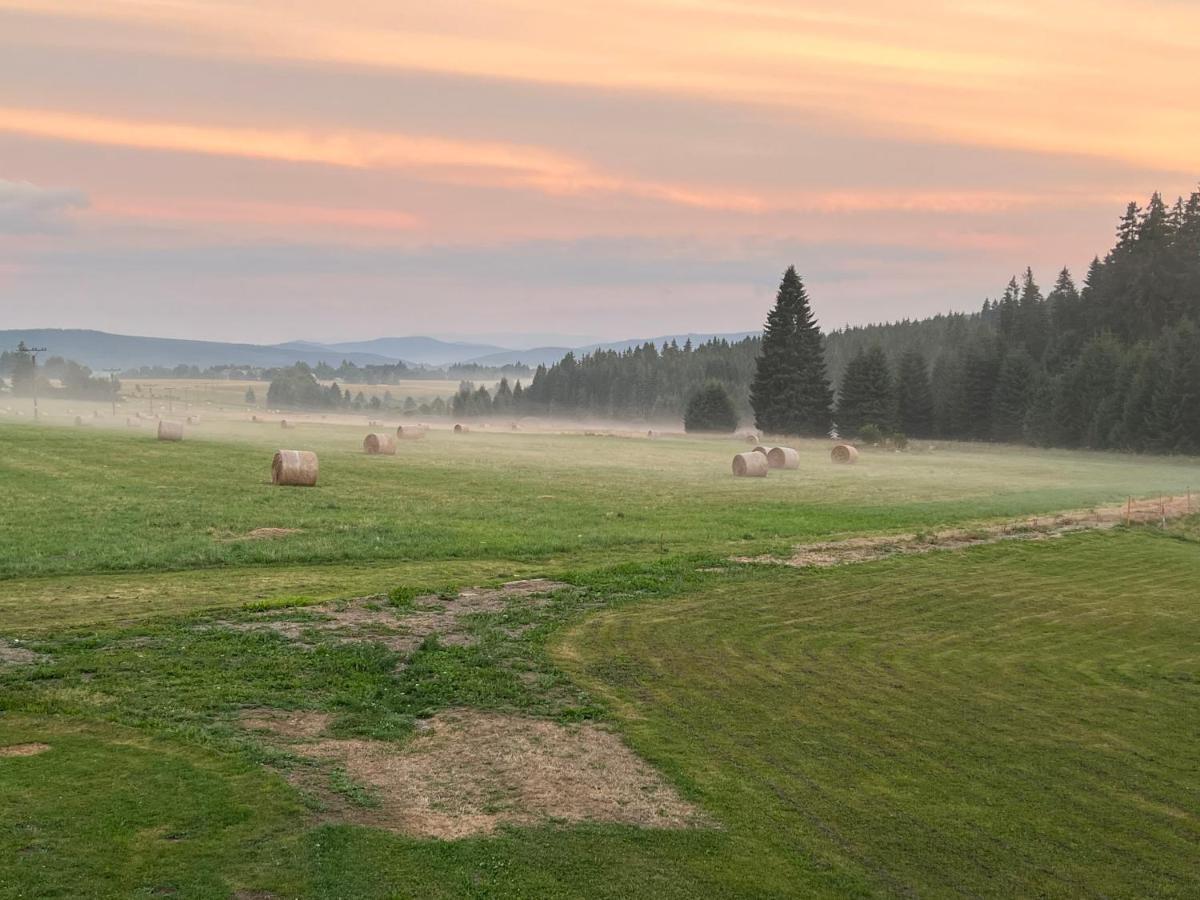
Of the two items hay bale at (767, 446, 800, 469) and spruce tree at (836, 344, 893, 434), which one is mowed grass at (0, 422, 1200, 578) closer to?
hay bale at (767, 446, 800, 469)

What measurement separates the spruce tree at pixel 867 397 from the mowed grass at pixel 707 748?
309 ft

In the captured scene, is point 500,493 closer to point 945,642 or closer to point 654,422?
point 945,642

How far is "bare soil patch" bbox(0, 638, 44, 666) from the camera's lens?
14.9 meters

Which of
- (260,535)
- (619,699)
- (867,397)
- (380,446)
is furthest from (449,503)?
(867,397)

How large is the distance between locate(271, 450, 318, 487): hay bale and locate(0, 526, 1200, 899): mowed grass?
23.1 meters

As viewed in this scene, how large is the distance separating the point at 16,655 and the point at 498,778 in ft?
26.7

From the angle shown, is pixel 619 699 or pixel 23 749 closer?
pixel 23 749

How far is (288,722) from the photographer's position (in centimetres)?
1288

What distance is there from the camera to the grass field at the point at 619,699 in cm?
927

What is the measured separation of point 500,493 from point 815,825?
32.3m

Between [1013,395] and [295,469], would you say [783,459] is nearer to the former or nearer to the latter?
[295,469]

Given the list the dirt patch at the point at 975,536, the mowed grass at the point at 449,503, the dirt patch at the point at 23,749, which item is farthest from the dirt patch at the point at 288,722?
the dirt patch at the point at 975,536

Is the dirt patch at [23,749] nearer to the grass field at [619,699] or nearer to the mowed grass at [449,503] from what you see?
the grass field at [619,699]

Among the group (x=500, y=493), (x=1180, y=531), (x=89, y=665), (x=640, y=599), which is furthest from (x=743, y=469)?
(x=89, y=665)
